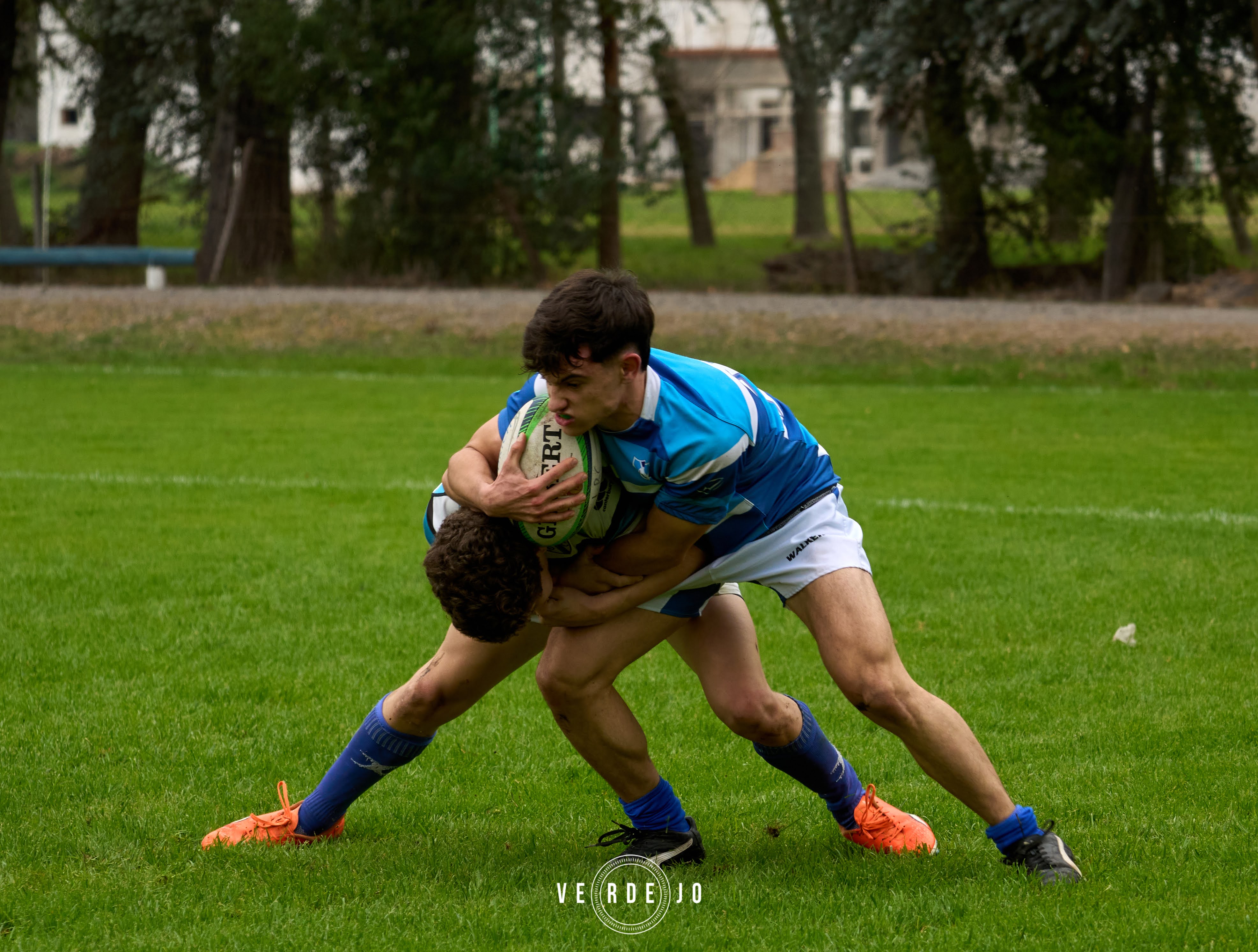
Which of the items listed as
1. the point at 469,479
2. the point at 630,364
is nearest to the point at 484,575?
the point at 469,479

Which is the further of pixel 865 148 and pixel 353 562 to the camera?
pixel 865 148

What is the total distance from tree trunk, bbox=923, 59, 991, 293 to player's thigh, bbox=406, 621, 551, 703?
18.5 metres

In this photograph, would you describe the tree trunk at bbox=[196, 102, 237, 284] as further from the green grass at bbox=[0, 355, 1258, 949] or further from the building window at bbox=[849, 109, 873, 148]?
→ the green grass at bbox=[0, 355, 1258, 949]


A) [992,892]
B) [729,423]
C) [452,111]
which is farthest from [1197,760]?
[452,111]

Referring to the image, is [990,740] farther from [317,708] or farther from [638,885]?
[317,708]

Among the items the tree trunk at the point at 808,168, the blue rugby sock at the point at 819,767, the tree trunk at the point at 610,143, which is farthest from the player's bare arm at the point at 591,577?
the tree trunk at the point at 808,168

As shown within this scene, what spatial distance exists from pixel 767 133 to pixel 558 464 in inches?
1047

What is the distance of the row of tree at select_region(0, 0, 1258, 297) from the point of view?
2041 cm

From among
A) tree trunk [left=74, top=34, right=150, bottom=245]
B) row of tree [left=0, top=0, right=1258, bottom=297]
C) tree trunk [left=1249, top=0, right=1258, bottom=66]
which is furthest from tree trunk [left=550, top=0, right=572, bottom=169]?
tree trunk [left=1249, top=0, right=1258, bottom=66]

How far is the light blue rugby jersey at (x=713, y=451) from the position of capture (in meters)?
3.97

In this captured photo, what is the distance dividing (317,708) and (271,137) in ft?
64.0

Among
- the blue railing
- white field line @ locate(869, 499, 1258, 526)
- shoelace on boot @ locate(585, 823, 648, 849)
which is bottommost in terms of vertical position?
shoelace on boot @ locate(585, 823, 648, 849)

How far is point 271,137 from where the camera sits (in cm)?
2380

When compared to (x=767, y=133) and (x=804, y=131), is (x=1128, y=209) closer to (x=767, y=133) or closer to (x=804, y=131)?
(x=804, y=131)
